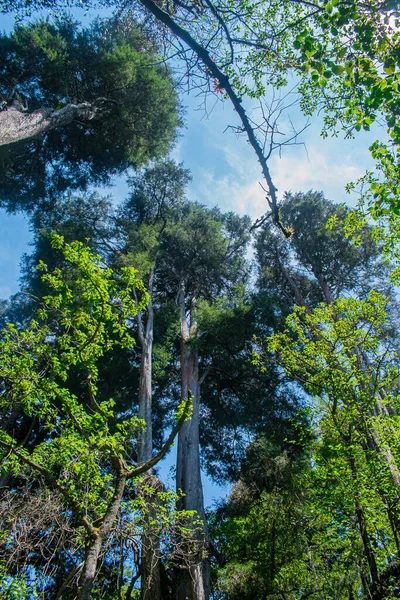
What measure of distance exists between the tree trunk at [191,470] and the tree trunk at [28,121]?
19.6 feet

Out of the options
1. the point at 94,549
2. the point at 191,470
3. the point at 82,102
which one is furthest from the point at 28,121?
the point at 191,470

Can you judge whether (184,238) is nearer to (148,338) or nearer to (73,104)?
(148,338)

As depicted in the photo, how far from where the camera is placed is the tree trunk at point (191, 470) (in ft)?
23.5

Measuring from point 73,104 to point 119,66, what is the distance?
6.94 ft

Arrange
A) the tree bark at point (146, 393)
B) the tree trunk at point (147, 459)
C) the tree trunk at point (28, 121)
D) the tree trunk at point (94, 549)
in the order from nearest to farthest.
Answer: the tree trunk at point (94, 549), the tree trunk at point (147, 459), the tree trunk at point (28, 121), the tree bark at point (146, 393)

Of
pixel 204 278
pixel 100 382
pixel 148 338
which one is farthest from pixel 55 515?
pixel 204 278

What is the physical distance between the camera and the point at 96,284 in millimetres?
3762

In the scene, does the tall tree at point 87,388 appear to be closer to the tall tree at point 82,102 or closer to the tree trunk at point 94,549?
the tree trunk at point 94,549

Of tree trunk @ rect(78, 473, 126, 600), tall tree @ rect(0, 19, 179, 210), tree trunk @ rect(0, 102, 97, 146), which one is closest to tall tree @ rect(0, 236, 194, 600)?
tree trunk @ rect(78, 473, 126, 600)

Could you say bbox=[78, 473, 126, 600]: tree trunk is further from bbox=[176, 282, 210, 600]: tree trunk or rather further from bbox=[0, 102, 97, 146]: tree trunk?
bbox=[0, 102, 97, 146]: tree trunk

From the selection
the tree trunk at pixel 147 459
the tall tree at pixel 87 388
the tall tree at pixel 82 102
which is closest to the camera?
the tall tree at pixel 87 388

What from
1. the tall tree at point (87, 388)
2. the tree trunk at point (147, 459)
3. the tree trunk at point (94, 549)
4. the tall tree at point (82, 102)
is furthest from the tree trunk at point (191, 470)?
the tall tree at point (82, 102)

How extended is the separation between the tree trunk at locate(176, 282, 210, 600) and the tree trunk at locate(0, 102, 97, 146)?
5977mm

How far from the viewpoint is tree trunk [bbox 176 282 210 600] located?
23.5 ft
